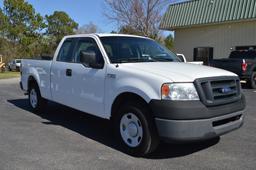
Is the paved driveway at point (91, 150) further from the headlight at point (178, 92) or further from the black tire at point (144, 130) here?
the headlight at point (178, 92)

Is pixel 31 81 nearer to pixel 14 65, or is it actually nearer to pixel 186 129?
pixel 186 129

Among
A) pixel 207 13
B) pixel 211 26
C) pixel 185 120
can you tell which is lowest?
pixel 185 120

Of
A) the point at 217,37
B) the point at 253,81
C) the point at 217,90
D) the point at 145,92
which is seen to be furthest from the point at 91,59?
the point at 217,37

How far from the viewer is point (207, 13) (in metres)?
22.2

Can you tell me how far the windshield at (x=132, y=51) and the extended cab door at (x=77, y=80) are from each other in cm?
22

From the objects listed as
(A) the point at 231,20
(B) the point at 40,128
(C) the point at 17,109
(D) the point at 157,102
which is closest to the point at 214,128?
(D) the point at 157,102

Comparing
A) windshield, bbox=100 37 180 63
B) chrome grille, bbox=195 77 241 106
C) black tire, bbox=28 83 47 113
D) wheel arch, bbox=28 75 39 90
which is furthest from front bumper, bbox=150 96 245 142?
wheel arch, bbox=28 75 39 90

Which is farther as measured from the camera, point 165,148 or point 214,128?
point 165,148

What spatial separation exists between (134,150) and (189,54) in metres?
20.3

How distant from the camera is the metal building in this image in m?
20.6

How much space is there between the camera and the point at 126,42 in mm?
6266

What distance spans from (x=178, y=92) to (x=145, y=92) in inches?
18.4

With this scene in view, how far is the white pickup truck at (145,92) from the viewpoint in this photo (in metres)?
4.55

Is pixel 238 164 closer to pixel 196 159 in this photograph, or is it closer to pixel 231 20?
pixel 196 159
